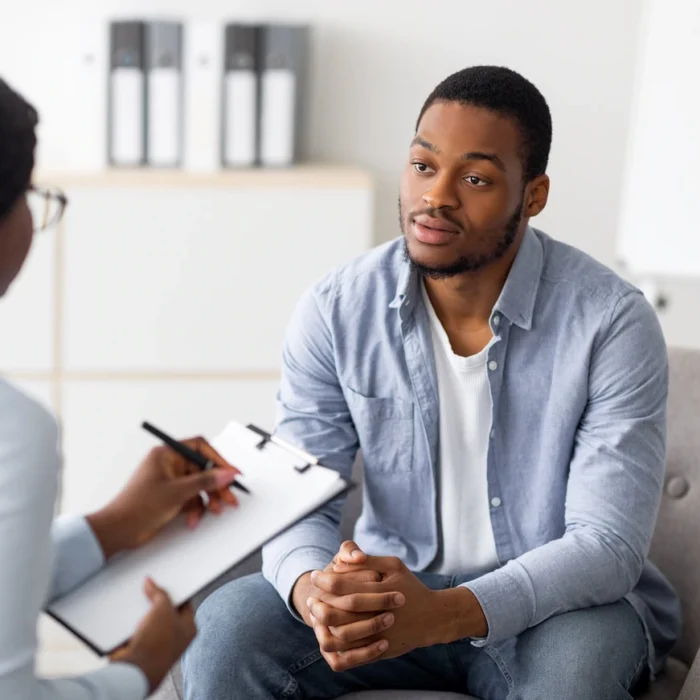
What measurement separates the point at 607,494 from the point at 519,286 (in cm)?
34

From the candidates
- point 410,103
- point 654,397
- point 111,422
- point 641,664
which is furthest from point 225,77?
point 641,664

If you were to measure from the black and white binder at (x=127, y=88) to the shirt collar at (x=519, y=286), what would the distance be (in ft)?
4.60

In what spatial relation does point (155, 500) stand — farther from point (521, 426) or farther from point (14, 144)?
point (521, 426)

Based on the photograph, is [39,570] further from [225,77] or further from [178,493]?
[225,77]

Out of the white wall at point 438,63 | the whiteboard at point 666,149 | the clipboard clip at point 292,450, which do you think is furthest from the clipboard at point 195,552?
the white wall at point 438,63

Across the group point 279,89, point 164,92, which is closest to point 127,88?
point 164,92

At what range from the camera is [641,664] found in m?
1.57

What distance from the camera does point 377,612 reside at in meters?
1.47

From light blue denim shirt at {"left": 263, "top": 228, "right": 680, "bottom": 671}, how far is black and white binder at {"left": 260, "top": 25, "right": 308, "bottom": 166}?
4.03ft

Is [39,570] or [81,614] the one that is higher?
[39,570]

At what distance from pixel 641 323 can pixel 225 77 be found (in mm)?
1635

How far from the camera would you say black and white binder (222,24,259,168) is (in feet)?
9.64

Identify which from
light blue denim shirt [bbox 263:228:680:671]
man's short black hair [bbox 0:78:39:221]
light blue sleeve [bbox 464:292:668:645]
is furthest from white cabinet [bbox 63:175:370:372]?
man's short black hair [bbox 0:78:39:221]

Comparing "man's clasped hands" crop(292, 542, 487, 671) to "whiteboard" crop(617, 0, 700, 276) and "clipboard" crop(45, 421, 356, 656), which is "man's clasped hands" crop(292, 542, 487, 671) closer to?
"clipboard" crop(45, 421, 356, 656)
